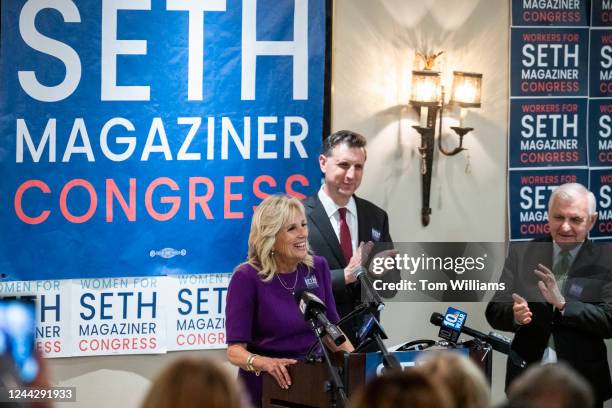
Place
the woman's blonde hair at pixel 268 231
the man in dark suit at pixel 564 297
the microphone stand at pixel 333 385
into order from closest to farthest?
the microphone stand at pixel 333 385 → the woman's blonde hair at pixel 268 231 → the man in dark suit at pixel 564 297

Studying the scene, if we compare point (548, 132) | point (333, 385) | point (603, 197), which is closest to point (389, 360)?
point (333, 385)

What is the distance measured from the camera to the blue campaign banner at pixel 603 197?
5906 mm

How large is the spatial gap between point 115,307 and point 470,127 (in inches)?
88.5

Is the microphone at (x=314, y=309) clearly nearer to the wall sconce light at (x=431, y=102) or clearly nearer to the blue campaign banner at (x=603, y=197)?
the wall sconce light at (x=431, y=102)

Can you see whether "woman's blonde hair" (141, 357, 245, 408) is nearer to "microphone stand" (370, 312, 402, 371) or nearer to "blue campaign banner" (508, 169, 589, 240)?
"microphone stand" (370, 312, 402, 371)

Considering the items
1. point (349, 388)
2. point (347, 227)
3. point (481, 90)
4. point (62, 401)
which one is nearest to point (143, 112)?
point (347, 227)

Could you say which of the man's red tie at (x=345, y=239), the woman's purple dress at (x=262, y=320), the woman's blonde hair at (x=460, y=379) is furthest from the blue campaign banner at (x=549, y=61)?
the woman's blonde hair at (x=460, y=379)

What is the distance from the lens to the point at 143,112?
525 centimetres

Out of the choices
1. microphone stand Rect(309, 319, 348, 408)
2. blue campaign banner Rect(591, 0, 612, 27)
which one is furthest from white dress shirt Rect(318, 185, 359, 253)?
blue campaign banner Rect(591, 0, 612, 27)

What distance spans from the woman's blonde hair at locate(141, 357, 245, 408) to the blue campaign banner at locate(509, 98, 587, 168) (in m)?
4.23

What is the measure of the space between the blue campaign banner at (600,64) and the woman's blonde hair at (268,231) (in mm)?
2582

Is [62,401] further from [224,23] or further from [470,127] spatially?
[470,127]

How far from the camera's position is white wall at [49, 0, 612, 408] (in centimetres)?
551

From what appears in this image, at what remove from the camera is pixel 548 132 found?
19.2 feet
